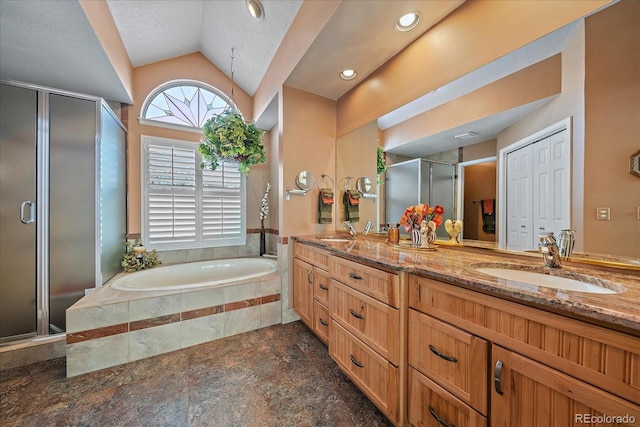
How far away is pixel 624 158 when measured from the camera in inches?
37.7

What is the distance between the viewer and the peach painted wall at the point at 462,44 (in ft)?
3.85

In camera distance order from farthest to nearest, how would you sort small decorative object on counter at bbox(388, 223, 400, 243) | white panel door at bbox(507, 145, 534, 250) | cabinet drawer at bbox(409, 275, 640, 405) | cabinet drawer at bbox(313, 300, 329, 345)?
small decorative object on counter at bbox(388, 223, 400, 243)
cabinet drawer at bbox(313, 300, 329, 345)
white panel door at bbox(507, 145, 534, 250)
cabinet drawer at bbox(409, 275, 640, 405)

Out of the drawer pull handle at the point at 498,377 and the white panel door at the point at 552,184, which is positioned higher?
the white panel door at the point at 552,184

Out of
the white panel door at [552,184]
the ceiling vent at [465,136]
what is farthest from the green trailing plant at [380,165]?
the white panel door at [552,184]

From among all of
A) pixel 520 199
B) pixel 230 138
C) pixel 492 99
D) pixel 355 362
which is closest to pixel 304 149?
pixel 230 138

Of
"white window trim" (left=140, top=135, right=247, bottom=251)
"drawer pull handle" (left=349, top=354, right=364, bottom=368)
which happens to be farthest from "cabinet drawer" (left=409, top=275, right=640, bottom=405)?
"white window trim" (left=140, top=135, right=247, bottom=251)

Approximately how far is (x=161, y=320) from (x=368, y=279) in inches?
70.0

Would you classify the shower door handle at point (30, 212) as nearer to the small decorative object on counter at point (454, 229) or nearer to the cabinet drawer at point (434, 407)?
the cabinet drawer at point (434, 407)

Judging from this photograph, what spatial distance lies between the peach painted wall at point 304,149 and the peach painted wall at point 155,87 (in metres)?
1.27

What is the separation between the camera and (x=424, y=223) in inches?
66.1

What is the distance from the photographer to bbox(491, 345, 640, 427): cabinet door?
2.01 ft

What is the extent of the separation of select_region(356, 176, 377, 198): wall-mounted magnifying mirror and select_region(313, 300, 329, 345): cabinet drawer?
3.89 ft

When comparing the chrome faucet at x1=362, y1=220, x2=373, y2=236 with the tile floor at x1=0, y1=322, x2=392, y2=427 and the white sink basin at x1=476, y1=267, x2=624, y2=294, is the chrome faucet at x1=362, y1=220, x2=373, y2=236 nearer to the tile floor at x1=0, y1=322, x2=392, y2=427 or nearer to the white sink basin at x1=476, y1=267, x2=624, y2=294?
the tile floor at x1=0, y1=322, x2=392, y2=427

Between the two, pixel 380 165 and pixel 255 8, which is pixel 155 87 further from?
pixel 380 165
